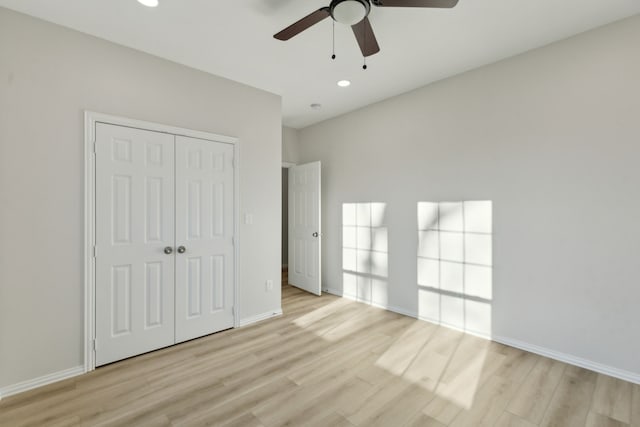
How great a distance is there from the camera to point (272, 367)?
2498 mm

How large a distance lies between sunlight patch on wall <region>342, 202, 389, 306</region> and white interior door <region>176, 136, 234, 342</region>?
1800 mm

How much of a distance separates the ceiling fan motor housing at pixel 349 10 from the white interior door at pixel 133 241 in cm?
196

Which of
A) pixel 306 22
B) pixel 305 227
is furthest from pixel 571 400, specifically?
pixel 305 227

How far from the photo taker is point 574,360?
2514 mm

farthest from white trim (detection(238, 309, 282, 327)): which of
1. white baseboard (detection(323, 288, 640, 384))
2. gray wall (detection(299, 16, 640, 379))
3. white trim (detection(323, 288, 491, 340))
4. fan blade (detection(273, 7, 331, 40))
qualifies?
fan blade (detection(273, 7, 331, 40))

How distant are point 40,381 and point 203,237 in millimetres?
1609

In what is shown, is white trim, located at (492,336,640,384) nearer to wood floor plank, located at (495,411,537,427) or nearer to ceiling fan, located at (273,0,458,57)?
wood floor plank, located at (495,411,537,427)

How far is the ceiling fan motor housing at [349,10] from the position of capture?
5.54 ft

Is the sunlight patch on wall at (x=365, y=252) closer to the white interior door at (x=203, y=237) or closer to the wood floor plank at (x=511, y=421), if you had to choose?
the white interior door at (x=203, y=237)

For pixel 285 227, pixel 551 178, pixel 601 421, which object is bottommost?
pixel 601 421

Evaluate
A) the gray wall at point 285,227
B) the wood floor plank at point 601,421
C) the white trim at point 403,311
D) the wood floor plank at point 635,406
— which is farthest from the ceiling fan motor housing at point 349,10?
the gray wall at point 285,227

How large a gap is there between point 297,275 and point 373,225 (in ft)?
5.55

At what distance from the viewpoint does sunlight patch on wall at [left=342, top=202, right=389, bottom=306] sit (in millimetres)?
3971

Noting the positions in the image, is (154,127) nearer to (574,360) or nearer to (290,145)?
(290,145)
